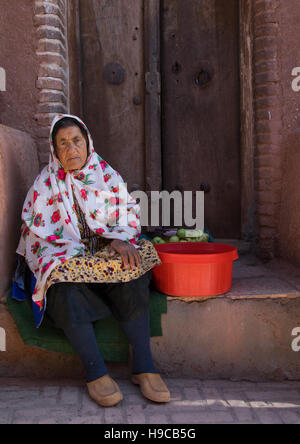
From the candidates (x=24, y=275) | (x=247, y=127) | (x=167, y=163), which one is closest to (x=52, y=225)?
(x=24, y=275)

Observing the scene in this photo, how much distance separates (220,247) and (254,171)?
1011mm

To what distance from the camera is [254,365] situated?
2404 millimetres

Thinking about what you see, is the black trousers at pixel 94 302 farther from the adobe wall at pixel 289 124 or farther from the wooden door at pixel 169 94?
the wooden door at pixel 169 94

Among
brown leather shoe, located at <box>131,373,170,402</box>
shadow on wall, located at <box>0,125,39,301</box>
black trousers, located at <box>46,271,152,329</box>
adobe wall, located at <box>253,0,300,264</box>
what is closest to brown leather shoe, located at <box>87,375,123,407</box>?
brown leather shoe, located at <box>131,373,170,402</box>

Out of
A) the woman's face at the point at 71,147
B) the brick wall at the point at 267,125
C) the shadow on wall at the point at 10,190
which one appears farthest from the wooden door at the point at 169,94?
the woman's face at the point at 71,147

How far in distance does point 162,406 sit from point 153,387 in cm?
10

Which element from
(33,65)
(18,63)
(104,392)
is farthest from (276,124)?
(104,392)

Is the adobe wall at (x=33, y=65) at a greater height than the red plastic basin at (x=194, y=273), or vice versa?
the adobe wall at (x=33, y=65)

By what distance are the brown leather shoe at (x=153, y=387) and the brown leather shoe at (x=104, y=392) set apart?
0.44ft

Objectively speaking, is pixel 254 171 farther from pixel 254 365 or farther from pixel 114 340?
pixel 114 340

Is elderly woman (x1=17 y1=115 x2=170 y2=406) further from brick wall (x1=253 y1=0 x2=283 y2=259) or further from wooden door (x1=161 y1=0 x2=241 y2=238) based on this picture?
wooden door (x1=161 y1=0 x2=241 y2=238)

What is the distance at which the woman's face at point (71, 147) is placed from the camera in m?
2.34

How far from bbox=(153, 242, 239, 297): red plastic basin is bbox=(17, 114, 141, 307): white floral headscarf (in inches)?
10.3
